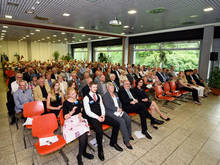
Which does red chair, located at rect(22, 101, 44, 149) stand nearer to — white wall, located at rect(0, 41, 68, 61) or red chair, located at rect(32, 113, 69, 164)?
red chair, located at rect(32, 113, 69, 164)

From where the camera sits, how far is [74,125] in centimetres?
253

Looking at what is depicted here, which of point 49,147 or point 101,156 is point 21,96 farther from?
point 101,156

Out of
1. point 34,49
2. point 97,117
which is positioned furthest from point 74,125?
point 34,49

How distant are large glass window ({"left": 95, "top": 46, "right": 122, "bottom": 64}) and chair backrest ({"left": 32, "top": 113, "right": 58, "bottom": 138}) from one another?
38.1 feet

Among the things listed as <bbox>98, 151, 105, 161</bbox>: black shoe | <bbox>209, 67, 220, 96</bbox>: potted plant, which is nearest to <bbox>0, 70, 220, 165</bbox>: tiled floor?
<bbox>98, 151, 105, 161</bbox>: black shoe

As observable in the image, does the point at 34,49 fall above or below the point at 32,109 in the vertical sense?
above

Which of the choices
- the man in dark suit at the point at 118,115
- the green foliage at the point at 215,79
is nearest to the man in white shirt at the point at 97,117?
the man in dark suit at the point at 118,115

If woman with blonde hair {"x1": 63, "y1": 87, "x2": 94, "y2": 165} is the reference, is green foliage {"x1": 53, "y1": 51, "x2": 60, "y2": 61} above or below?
above

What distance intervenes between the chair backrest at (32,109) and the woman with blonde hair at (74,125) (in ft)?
2.98

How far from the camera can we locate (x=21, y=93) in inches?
137

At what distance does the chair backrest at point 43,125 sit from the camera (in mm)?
2342

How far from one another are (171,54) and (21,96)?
30.7 ft

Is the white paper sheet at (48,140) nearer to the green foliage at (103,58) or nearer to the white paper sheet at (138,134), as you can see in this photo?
A: the white paper sheet at (138,134)

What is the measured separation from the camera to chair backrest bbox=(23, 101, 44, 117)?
9.82ft
